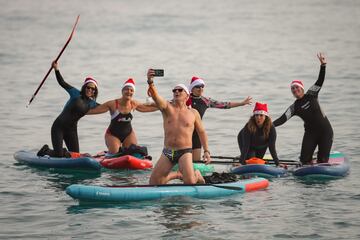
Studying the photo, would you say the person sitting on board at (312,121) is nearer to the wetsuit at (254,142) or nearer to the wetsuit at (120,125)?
the wetsuit at (254,142)

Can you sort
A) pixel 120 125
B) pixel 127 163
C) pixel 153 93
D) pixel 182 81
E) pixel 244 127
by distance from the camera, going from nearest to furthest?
pixel 153 93, pixel 244 127, pixel 127 163, pixel 120 125, pixel 182 81

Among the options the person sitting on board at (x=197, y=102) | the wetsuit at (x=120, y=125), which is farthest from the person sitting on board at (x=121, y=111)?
the person sitting on board at (x=197, y=102)

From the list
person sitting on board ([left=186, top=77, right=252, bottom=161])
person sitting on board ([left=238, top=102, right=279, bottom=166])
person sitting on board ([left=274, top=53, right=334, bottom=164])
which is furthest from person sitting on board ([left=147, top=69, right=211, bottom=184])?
person sitting on board ([left=274, top=53, right=334, bottom=164])

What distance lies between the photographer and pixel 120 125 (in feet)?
86.4

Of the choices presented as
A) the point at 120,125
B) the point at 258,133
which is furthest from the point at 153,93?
the point at 120,125

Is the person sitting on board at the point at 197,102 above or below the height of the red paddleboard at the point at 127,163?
above

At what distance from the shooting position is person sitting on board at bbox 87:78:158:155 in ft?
85.6

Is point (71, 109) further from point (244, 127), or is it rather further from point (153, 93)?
point (153, 93)

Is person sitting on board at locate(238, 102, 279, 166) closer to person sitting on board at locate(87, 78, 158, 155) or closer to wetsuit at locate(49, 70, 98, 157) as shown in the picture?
person sitting on board at locate(87, 78, 158, 155)

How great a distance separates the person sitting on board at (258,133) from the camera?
2494 cm

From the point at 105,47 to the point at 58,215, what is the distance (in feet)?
140

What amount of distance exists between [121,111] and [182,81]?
2346cm

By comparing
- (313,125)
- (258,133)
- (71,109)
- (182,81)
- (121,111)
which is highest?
(182,81)

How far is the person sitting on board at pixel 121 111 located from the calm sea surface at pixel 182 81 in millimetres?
1105
